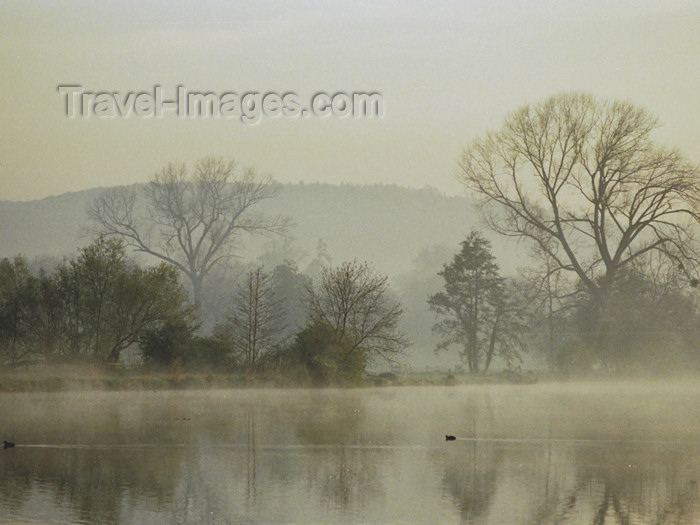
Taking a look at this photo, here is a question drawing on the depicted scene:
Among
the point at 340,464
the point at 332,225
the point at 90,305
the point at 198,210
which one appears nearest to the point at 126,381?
the point at 90,305

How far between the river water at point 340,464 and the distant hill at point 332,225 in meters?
113

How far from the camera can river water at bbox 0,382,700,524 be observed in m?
13.9

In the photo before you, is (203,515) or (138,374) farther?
(138,374)

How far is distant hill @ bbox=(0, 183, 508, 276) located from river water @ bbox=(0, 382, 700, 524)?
11307 centimetres

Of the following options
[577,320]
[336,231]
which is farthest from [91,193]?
[577,320]

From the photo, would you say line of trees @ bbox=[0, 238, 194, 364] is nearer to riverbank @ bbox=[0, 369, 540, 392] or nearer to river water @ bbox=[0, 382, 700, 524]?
riverbank @ bbox=[0, 369, 540, 392]

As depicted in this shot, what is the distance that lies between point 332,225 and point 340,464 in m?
166

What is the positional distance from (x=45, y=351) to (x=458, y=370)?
33999mm

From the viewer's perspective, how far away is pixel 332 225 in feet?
607

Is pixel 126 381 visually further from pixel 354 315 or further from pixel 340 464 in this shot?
pixel 340 464

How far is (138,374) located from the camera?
138 ft

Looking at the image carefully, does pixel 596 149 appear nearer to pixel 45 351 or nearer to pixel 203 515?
pixel 45 351

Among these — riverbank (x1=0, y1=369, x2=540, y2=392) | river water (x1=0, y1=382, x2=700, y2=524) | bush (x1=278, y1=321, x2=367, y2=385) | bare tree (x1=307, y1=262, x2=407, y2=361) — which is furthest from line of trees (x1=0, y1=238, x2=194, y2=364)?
river water (x1=0, y1=382, x2=700, y2=524)

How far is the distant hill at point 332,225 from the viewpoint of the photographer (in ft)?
522
